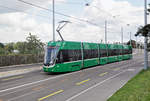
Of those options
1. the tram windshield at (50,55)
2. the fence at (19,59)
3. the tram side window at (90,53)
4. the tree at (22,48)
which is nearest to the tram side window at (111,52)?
the tram side window at (90,53)

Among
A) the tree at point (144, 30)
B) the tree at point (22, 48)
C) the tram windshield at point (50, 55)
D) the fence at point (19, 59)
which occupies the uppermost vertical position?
the tree at point (144, 30)

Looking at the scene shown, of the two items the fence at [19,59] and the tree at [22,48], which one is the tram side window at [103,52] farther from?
the tree at [22,48]

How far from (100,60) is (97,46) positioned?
2.22 meters

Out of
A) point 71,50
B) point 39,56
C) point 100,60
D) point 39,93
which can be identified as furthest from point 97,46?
point 39,93

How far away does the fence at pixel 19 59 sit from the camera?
29103mm

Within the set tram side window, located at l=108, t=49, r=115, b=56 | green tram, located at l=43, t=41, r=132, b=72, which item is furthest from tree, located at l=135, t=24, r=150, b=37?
tram side window, located at l=108, t=49, r=115, b=56

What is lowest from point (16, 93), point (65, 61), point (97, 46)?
point (16, 93)

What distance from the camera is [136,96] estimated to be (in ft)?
29.1

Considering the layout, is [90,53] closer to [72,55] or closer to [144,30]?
[72,55]

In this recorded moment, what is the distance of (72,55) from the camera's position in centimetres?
1933

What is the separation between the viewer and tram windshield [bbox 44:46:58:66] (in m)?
16.8

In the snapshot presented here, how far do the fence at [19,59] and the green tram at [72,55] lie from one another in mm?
14326

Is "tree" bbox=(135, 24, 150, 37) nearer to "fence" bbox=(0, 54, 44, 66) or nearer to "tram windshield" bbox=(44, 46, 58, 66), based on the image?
"tram windshield" bbox=(44, 46, 58, 66)

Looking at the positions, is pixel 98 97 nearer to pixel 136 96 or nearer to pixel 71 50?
pixel 136 96
